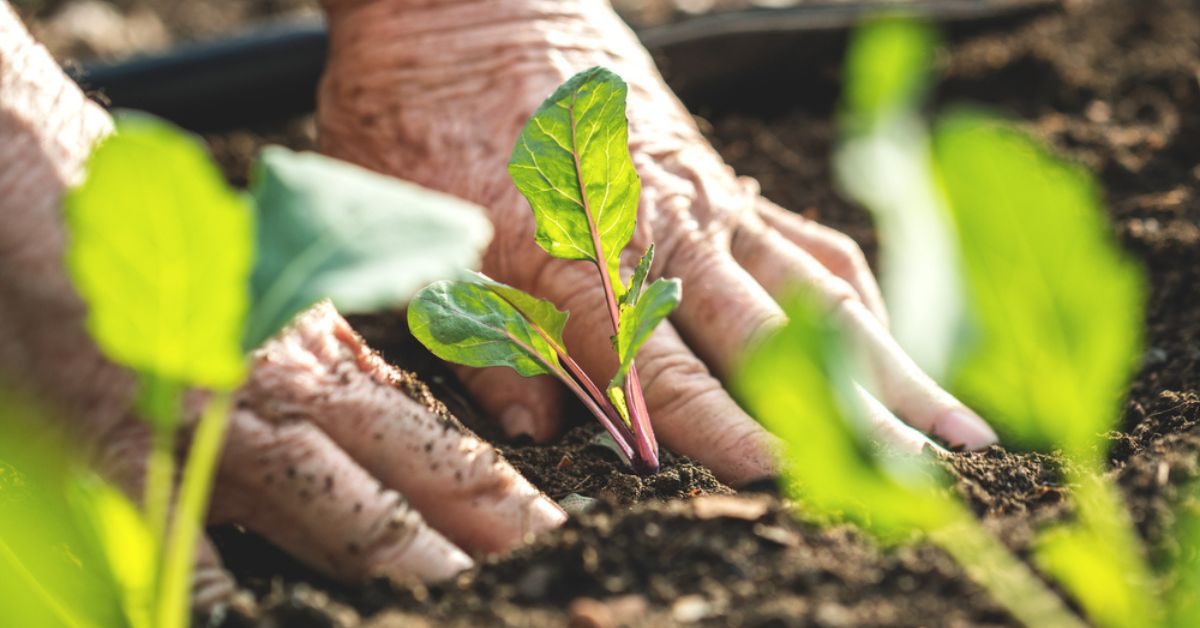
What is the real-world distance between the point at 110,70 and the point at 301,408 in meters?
1.59

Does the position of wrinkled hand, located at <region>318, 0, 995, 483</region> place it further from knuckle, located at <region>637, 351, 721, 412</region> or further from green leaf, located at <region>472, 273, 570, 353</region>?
green leaf, located at <region>472, 273, 570, 353</region>

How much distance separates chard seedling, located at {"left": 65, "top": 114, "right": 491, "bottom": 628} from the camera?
0.59 meters

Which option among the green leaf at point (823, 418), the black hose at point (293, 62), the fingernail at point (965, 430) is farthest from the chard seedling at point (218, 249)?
the black hose at point (293, 62)

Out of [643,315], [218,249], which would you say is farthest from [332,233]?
[643,315]

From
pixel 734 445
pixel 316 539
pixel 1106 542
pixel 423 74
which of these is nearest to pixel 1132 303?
pixel 1106 542

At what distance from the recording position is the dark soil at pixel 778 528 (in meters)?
0.76

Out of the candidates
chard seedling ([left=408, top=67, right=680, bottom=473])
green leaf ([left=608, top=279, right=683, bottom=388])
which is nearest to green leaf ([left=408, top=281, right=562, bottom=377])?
chard seedling ([left=408, top=67, right=680, bottom=473])

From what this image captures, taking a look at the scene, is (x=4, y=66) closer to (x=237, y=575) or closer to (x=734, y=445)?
(x=237, y=575)

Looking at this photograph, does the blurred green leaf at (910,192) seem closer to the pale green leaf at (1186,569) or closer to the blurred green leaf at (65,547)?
the pale green leaf at (1186,569)

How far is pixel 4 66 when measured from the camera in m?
1.01

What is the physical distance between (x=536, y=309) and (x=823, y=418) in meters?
0.67

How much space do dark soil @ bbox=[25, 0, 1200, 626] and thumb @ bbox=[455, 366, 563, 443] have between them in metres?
0.03

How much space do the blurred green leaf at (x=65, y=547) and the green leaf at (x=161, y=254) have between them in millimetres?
136

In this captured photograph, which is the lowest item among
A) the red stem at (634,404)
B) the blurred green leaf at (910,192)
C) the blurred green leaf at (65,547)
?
the blurred green leaf at (65,547)
